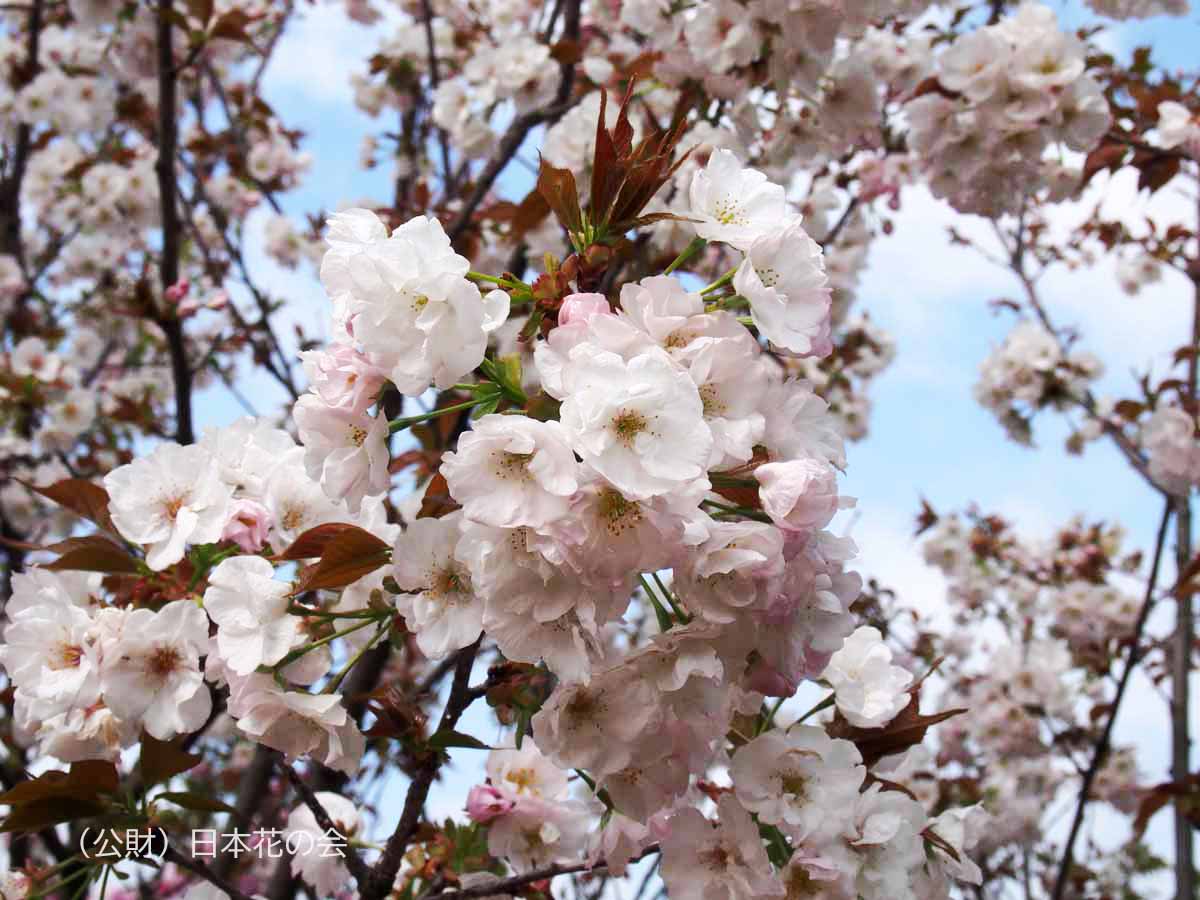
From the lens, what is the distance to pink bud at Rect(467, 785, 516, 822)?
1.50 m

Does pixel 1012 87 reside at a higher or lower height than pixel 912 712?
higher

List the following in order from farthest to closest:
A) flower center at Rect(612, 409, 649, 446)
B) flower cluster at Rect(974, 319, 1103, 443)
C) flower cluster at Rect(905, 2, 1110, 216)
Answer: flower cluster at Rect(974, 319, 1103, 443) → flower cluster at Rect(905, 2, 1110, 216) → flower center at Rect(612, 409, 649, 446)

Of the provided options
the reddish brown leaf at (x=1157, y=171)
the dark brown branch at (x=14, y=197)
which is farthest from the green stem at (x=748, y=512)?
the dark brown branch at (x=14, y=197)

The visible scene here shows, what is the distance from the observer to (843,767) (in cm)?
120

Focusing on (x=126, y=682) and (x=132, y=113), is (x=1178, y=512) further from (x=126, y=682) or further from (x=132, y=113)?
(x=132, y=113)

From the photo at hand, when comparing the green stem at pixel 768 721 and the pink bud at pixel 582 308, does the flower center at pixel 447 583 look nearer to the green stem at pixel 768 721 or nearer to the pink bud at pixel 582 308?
the pink bud at pixel 582 308

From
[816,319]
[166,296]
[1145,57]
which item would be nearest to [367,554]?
[816,319]

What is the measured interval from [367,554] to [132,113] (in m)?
4.33

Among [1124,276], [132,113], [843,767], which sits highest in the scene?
[1124,276]

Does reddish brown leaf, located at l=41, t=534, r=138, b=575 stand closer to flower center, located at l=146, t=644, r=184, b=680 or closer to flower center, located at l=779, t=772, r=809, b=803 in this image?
flower center, located at l=146, t=644, r=184, b=680

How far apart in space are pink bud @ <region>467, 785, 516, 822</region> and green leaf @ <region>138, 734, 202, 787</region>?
1.33ft

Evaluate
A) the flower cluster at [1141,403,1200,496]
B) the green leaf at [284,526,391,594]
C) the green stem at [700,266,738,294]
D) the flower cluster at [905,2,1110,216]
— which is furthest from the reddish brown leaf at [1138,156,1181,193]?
the green leaf at [284,526,391,594]

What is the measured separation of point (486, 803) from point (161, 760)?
0.46 meters

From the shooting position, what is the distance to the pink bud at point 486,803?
1.50 meters
